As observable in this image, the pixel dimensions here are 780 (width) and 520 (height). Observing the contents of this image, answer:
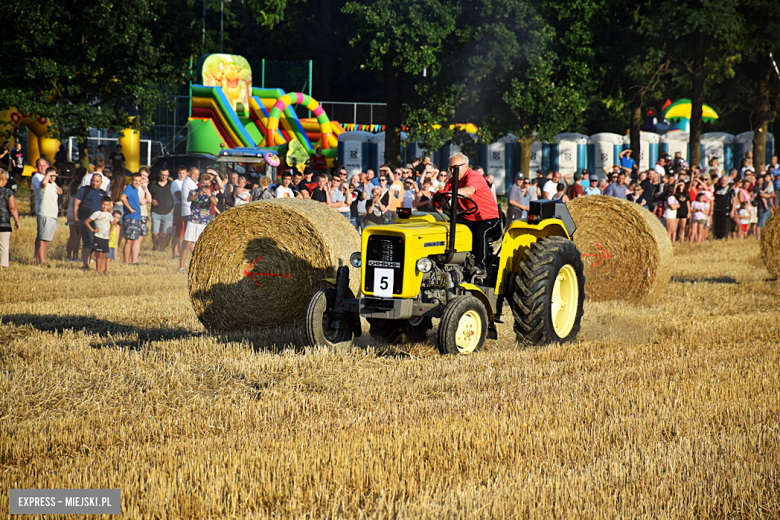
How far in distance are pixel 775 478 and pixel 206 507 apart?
9.20 ft

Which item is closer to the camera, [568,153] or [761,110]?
[761,110]

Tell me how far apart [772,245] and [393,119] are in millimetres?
17333

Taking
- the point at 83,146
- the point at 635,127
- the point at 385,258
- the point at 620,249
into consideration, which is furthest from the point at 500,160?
the point at 385,258

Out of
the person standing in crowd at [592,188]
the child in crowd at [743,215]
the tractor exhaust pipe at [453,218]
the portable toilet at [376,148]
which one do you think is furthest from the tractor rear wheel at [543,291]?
the portable toilet at [376,148]

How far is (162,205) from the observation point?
1530 cm

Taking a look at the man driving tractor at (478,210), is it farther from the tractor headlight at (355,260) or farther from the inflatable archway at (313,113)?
the inflatable archway at (313,113)

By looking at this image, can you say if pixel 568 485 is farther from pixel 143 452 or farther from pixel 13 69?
pixel 13 69

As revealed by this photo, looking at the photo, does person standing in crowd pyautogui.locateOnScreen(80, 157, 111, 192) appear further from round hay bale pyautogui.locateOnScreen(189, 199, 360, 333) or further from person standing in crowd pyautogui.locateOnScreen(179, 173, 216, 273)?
round hay bale pyautogui.locateOnScreen(189, 199, 360, 333)

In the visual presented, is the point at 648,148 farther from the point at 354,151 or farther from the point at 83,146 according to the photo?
the point at 83,146

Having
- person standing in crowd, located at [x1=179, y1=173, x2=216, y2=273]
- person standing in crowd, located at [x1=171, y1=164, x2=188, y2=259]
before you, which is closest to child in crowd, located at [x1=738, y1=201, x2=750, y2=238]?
person standing in crowd, located at [x1=179, y1=173, x2=216, y2=273]

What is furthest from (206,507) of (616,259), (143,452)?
(616,259)

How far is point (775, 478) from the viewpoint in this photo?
4.28 metres

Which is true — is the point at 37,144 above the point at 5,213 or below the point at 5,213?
above

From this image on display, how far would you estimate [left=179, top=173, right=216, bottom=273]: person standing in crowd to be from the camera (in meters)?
13.8
